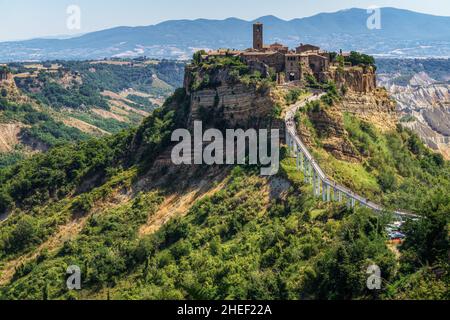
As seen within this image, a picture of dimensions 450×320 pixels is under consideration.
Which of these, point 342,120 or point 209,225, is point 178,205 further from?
point 342,120

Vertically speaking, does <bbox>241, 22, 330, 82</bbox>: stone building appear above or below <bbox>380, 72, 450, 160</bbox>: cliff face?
above

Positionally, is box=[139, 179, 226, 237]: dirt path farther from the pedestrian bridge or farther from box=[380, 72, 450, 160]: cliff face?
box=[380, 72, 450, 160]: cliff face

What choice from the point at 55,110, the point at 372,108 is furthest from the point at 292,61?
the point at 55,110

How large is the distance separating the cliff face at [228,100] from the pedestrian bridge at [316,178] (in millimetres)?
2506

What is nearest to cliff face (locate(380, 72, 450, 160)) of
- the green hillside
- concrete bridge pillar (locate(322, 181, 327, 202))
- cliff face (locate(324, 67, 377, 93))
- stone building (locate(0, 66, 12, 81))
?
cliff face (locate(324, 67, 377, 93))

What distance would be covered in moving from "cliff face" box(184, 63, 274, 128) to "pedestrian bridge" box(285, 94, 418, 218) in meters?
A: 2.51

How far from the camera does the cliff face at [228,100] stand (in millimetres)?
51125

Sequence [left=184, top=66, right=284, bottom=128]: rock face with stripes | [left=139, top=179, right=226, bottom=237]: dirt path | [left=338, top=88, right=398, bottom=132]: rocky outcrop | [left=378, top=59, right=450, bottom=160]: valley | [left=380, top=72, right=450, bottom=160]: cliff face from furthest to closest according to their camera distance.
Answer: [left=378, top=59, right=450, bottom=160]: valley, [left=380, top=72, right=450, bottom=160]: cliff face, [left=338, top=88, right=398, bottom=132]: rocky outcrop, [left=184, top=66, right=284, bottom=128]: rock face with stripes, [left=139, top=179, right=226, bottom=237]: dirt path

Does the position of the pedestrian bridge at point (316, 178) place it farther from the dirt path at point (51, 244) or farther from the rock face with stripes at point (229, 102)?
the dirt path at point (51, 244)

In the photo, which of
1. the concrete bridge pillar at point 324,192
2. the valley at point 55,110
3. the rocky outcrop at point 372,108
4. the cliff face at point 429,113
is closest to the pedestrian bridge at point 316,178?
the concrete bridge pillar at point 324,192

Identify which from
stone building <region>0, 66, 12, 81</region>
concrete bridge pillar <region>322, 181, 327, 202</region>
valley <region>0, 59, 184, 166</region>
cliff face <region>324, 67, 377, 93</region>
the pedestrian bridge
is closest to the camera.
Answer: the pedestrian bridge

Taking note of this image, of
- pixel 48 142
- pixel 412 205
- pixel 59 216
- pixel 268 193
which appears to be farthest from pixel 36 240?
pixel 48 142

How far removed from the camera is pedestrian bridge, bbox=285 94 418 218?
38.0 m
